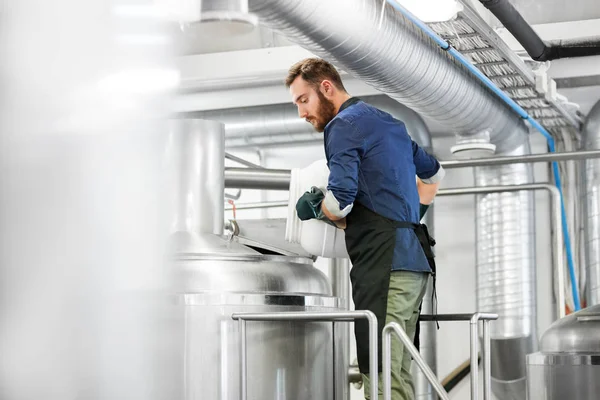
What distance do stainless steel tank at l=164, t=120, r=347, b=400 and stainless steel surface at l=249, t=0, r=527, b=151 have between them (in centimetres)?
45

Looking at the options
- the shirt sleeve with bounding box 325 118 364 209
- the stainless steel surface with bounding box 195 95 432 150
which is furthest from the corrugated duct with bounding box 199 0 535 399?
the stainless steel surface with bounding box 195 95 432 150

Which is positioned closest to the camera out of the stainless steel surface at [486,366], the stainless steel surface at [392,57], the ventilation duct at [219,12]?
the ventilation duct at [219,12]

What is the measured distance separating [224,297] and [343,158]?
52cm

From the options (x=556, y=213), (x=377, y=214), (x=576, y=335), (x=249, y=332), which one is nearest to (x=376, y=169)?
(x=377, y=214)

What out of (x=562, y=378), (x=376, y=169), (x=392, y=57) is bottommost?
(x=562, y=378)

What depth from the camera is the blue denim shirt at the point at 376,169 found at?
2.35 m

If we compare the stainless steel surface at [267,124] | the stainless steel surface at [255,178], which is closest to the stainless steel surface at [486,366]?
the stainless steel surface at [255,178]

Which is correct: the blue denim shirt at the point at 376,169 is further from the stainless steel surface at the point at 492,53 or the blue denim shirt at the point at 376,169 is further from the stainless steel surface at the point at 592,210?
the stainless steel surface at the point at 592,210

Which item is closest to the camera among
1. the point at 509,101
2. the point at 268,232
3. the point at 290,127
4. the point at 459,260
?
the point at 268,232

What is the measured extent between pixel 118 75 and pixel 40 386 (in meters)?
0.41

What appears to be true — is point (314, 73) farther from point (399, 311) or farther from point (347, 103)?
point (399, 311)

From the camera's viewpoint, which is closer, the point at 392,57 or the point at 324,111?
the point at 324,111

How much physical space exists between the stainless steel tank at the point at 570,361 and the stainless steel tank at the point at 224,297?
1201 millimetres

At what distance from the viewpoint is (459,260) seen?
5027 mm
